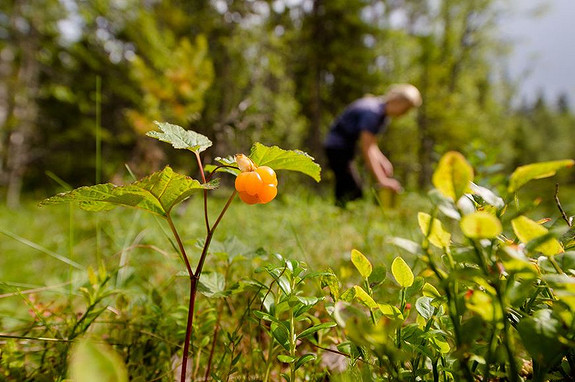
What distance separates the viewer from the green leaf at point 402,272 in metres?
0.44

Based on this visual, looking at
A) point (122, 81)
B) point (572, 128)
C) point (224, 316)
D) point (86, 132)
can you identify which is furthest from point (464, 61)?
point (572, 128)

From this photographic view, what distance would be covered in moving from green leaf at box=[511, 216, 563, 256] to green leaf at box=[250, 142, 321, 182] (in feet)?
0.90

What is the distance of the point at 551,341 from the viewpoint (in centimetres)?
29

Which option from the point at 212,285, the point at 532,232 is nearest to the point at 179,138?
the point at 212,285

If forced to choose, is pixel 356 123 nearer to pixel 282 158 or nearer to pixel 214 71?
pixel 282 158

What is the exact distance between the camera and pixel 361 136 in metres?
4.50

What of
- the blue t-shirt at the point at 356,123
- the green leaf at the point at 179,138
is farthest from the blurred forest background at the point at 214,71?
the green leaf at the point at 179,138

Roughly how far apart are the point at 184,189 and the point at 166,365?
0.41m

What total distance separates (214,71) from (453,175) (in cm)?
1147

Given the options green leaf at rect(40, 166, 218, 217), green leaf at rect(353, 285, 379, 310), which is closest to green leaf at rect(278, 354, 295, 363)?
green leaf at rect(353, 285, 379, 310)

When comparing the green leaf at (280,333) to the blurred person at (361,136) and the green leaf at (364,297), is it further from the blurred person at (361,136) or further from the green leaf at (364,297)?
the blurred person at (361,136)

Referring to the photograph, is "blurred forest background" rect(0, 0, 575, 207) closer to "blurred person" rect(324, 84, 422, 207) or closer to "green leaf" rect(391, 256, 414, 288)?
"blurred person" rect(324, 84, 422, 207)

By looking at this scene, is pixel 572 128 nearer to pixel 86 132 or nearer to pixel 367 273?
pixel 86 132

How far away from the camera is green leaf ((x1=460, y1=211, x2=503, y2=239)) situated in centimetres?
26
